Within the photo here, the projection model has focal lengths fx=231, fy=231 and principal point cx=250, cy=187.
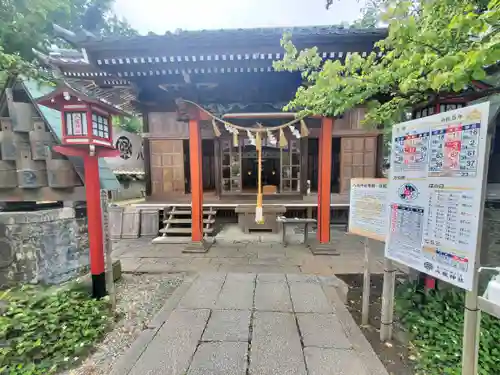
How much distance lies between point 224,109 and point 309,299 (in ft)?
18.2

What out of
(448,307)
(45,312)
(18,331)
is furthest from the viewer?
(448,307)

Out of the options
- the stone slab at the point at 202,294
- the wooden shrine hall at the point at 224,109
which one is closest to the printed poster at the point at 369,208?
the wooden shrine hall at the point at 224,109

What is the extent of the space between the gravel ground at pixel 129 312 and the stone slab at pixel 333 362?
5.98 feet

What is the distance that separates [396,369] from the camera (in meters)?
2.04

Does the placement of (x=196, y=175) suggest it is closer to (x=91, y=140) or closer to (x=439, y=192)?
(x=91, y=140)

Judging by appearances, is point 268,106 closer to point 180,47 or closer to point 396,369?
point 180,47

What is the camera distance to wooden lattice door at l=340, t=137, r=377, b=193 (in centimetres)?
761

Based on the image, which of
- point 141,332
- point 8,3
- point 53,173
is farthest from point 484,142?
point 8,3

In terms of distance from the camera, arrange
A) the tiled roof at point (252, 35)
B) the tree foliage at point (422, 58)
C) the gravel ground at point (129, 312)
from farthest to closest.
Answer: the tiled roof at point (252, 35), the gravel ground at point (129, 312), the tree foliage at point (422, 58)

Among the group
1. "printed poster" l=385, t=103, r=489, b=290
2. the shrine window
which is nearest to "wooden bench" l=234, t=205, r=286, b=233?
the shrine window

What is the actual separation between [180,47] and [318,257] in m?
5.11

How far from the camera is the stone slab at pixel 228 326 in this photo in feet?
7.94

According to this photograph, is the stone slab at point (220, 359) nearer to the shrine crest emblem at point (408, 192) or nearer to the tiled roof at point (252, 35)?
the shrine crest emblem at point (408, 192)

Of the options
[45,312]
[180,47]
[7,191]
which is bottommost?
[45,312]
